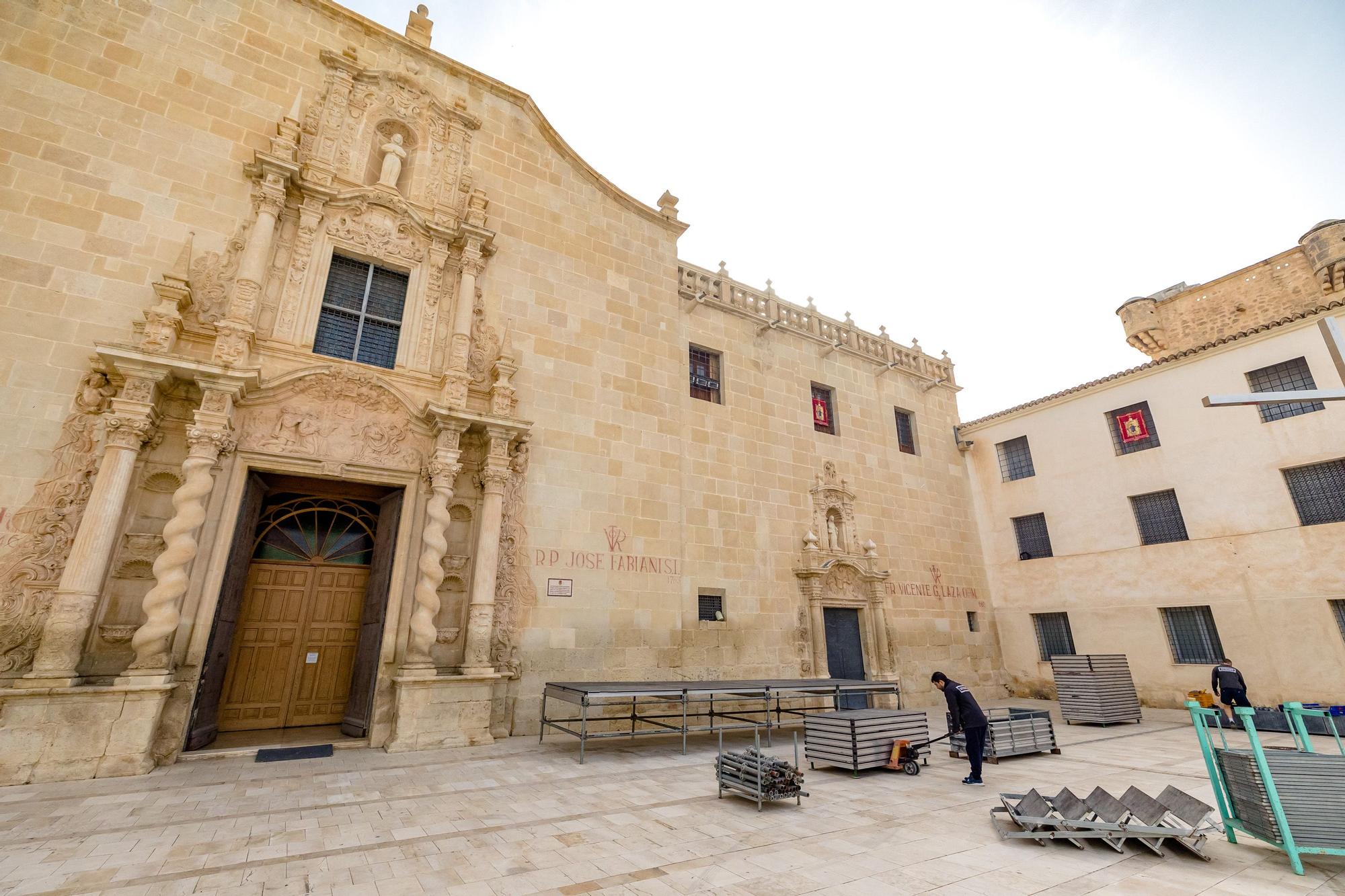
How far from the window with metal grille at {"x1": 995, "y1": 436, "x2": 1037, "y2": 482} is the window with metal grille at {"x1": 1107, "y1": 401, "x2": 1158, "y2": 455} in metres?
2.36

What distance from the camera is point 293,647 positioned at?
9695 mm

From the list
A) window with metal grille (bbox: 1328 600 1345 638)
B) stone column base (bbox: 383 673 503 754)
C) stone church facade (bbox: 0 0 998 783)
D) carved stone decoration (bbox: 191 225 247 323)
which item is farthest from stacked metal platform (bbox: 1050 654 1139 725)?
carved stone decoration (bbox: 191 225 247 323)

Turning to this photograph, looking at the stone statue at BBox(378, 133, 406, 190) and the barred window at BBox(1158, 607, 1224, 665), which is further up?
the stone statue at BBox(378, 133, 406, 190)

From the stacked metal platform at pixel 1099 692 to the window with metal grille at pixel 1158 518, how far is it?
14.1 feet

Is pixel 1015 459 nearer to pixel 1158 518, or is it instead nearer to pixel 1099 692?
pixel 1158 518

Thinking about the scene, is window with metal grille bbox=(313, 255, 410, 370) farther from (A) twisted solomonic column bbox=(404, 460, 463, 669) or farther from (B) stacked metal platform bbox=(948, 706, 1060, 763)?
(B) stacked metal platform bbox=(948, 706, 1060, 763)

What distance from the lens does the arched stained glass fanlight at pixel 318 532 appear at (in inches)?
387

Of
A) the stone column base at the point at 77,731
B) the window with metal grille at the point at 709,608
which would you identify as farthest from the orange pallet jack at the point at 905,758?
the stone column base at the point at 77,731

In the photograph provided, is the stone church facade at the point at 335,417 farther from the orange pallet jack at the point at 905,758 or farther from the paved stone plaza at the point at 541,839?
the orange pallet jack at the point at 905,758

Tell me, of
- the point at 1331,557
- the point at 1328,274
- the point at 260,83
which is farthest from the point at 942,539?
the point at 260,83

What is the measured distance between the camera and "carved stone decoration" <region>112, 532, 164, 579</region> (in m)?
7.89

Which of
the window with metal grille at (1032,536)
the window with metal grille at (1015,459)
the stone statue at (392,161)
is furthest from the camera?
the window with metal grille at (1015,459)

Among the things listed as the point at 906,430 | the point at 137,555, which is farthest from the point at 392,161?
the point at 906,430

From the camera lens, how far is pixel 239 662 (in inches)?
365
